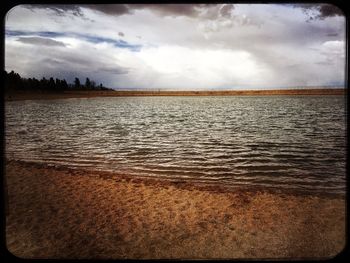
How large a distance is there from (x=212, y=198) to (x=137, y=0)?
192 inches

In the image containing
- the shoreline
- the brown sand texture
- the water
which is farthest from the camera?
the water

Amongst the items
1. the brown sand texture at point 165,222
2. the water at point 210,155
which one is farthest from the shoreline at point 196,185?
the water at point 210,155

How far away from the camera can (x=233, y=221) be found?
574 centimetres

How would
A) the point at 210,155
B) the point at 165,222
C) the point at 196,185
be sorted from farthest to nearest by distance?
the point at 210,155 < the point at 196,185 < the point at 165,222

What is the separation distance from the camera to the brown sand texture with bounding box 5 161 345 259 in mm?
4777

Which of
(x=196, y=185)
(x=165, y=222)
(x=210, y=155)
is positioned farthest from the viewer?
(x=210, y=155)

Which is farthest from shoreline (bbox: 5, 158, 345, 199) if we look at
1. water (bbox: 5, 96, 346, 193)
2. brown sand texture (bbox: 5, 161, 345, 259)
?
water (bbox: 5, 96, 346, 193)

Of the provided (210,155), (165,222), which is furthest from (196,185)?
(210,155)

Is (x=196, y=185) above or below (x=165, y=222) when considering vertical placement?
above

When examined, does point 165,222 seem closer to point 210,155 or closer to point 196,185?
point 196,185

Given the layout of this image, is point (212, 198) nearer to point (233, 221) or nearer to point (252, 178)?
point (233, 221)

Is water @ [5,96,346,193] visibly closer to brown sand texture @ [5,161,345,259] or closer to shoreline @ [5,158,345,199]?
shoreline @ [5,158,345,199]

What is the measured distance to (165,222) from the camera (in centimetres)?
573

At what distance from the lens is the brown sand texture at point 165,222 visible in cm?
478
